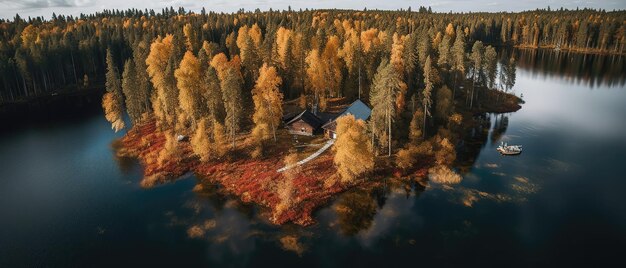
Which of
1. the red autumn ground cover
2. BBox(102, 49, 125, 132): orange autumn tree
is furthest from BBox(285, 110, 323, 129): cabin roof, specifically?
BBox(102, 49, 125, 132): orange autumn tree

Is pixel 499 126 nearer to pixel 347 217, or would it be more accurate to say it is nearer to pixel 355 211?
pixel 355 211

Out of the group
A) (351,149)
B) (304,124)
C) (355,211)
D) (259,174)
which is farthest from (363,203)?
(304,124)

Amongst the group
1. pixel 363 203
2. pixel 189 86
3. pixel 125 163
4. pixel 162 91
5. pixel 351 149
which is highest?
pixel 189 86

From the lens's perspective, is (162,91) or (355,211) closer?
(355,211)

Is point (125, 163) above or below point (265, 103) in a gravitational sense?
below

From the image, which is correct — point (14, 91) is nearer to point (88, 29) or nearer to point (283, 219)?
point (88, 29)

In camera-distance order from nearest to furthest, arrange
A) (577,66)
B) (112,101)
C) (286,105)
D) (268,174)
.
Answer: (268,174) → (112,101) → (286,105) → (577,66)
